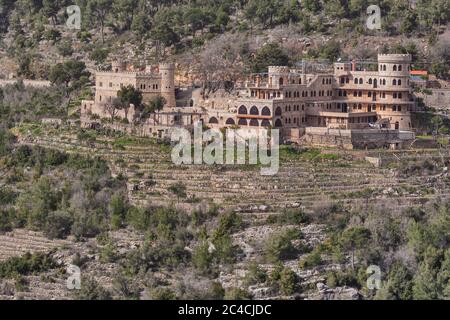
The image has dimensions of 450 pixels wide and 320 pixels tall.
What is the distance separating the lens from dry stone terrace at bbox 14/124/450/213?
5684cm

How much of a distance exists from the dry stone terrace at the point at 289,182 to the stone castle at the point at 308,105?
55.6 inches

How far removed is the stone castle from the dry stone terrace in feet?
4.63

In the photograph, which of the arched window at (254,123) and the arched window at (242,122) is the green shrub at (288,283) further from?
the arched window at (242,122)

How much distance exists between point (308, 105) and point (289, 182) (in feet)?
20.3

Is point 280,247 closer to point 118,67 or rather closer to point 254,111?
point 254,111

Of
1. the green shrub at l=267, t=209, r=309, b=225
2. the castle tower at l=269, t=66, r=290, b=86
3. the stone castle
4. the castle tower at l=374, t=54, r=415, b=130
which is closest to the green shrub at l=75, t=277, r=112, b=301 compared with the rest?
the green shrub at l=267, t=209, r=309, b=225

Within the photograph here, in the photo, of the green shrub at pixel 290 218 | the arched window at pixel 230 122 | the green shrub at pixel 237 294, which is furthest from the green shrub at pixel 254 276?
the arched window at pixel 230 122

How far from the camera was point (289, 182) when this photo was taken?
5772cm

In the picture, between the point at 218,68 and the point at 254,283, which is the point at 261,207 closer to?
the point at 254,283

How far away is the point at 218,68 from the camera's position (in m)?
70.8

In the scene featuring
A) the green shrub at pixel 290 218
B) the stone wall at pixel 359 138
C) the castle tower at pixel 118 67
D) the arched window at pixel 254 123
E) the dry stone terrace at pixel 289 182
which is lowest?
the green shrub at pixel 290 218

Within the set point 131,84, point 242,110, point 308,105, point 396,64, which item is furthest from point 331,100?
point 131,84

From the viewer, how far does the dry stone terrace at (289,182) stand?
56.8 m

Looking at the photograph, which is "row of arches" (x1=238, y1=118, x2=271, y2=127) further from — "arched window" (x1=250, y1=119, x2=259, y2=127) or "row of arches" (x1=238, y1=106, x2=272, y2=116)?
"row of arches" (x1=238, y1=106, x2=272, y2=116)
